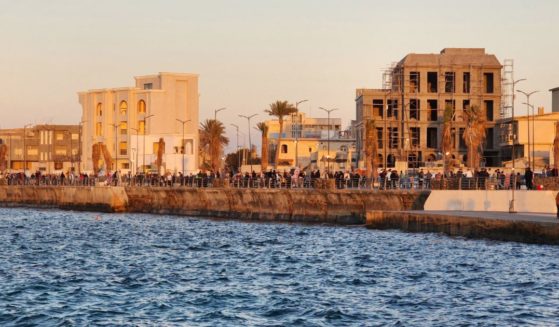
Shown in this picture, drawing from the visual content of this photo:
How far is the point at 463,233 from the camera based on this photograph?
46406 mm

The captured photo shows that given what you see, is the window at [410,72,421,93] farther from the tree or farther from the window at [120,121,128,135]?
the window at [120,121,128,135]

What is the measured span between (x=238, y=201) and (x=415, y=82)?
2240 inches

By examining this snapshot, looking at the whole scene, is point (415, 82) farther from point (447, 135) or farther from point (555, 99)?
point (447, 135)

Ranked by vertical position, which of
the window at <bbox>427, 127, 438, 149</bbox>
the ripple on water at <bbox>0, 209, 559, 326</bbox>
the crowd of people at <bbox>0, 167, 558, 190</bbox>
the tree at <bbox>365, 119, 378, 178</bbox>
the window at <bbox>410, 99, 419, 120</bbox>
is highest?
the window at <bbox>410, 99, 419, 120</bbox>

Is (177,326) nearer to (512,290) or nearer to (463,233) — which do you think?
(512,290)

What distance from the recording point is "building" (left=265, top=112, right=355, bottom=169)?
134500mm

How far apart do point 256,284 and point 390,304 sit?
6185 millimetres

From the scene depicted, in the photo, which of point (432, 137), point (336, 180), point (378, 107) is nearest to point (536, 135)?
point (432, 137)

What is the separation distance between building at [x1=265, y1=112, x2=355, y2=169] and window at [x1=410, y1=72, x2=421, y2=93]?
1313cm

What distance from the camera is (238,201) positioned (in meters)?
73.3

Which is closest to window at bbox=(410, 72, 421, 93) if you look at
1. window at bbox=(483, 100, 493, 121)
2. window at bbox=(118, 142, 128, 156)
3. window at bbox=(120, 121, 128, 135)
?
window at bbox=(483, 100, 493, 121)

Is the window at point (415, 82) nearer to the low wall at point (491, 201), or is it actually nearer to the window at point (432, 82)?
the window at point (432, 82)

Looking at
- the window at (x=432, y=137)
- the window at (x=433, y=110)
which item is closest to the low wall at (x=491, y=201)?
the window at (x=433, y=110)

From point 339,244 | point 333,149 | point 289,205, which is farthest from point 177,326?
point 333,149
